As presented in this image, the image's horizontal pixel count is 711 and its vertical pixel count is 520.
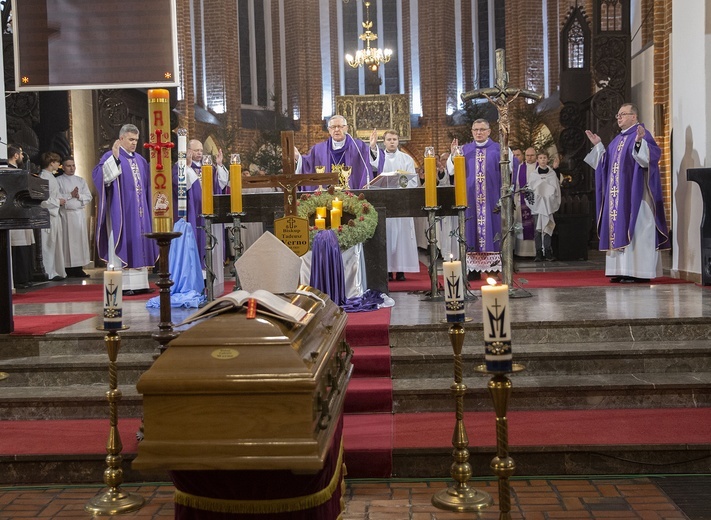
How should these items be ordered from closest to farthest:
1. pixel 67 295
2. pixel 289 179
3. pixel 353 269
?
pixel 289 179 < pixel 353 269 < pixel 67 295

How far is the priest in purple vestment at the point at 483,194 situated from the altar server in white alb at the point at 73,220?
A: 21.7ft

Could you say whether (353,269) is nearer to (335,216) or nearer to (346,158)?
(335,216)

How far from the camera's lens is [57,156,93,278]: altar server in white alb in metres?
13.4

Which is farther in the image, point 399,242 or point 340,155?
point 399,242

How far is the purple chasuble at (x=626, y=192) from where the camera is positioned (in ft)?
29.4

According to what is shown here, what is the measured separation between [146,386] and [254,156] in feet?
58.5

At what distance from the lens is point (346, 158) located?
364 inches

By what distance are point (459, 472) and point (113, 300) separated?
1.80 m

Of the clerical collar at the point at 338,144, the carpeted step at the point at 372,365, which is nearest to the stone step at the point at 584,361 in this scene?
the carpeted step at the point at 372,365

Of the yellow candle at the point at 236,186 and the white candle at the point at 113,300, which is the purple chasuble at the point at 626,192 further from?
the white candle at the point at 113,300

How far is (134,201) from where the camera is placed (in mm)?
9578

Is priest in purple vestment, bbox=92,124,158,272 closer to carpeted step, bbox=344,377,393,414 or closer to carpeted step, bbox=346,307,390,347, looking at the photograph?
carpeted step, bbox=346,307,390,347

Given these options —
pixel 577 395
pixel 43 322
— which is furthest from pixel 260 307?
pixel 43 322

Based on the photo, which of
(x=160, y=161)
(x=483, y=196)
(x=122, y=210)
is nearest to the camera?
(x=160, y=161)
